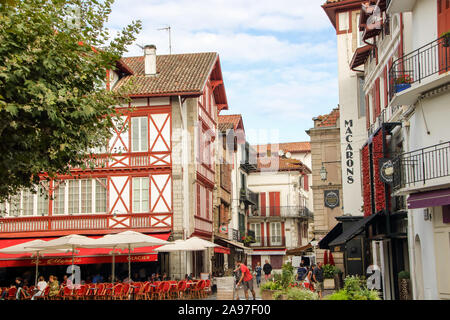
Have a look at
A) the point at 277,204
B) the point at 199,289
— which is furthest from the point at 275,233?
the point at 199,289

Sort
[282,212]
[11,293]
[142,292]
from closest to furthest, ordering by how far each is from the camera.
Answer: [11,293]
[142,292]
[282,212]

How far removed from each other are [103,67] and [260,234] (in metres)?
55.0

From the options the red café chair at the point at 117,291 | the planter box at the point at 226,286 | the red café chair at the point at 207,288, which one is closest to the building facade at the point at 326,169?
the red café chair at the point at 207,288

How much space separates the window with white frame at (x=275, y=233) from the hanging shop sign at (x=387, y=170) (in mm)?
49639

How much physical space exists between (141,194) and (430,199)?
716 inches

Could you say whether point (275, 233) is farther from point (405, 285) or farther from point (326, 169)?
point (405, 285)

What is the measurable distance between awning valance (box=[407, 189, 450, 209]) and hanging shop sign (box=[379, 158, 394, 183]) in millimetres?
2015

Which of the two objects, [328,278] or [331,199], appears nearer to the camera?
[328,278]

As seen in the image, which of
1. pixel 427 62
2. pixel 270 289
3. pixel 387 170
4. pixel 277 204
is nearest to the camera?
pixel 427 62

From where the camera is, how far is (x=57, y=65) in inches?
512

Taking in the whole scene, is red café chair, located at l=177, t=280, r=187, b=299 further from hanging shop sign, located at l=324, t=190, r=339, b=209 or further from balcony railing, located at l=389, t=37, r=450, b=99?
hanging shop sign, located at l=324, t=190, r=339, b=209

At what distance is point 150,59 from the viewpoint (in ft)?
111
